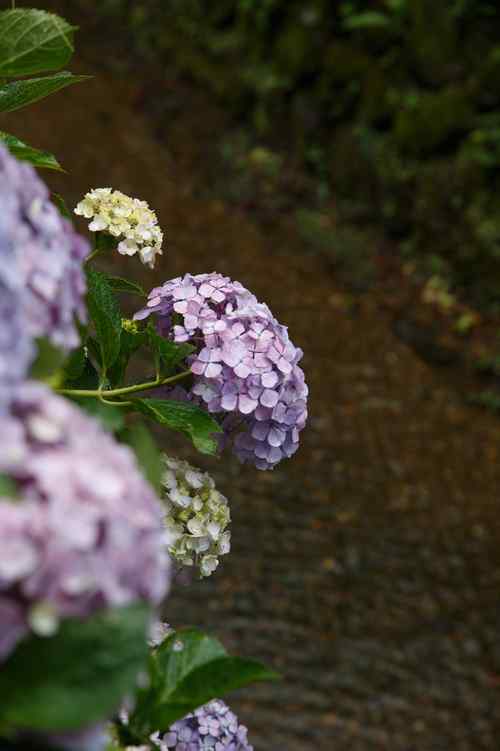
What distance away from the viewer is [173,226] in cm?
529

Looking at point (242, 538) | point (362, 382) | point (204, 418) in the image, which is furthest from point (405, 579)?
point (204, 418)

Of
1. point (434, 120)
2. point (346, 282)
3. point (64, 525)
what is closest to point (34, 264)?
point (64, 525)

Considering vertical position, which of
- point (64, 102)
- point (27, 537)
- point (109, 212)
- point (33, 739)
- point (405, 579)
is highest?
point (27, 537)

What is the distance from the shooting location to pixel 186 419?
31.0 inches

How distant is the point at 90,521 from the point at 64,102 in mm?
6349

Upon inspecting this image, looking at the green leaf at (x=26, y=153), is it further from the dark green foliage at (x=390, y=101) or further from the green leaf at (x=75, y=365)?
the dark green foliage at (x=390, y=101)

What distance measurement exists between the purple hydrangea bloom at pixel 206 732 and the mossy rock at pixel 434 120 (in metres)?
4.85

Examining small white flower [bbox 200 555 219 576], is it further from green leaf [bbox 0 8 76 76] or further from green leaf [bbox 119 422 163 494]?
green leaf [bbox 0 8 76 76]

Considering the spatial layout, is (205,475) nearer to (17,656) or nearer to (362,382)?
(17,656)

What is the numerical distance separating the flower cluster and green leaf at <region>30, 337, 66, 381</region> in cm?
48

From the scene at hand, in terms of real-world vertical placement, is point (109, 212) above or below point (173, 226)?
above

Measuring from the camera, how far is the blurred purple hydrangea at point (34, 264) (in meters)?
0.43

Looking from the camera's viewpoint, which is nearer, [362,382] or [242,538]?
[242,538]

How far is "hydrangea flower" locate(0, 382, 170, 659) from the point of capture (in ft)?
1.22
